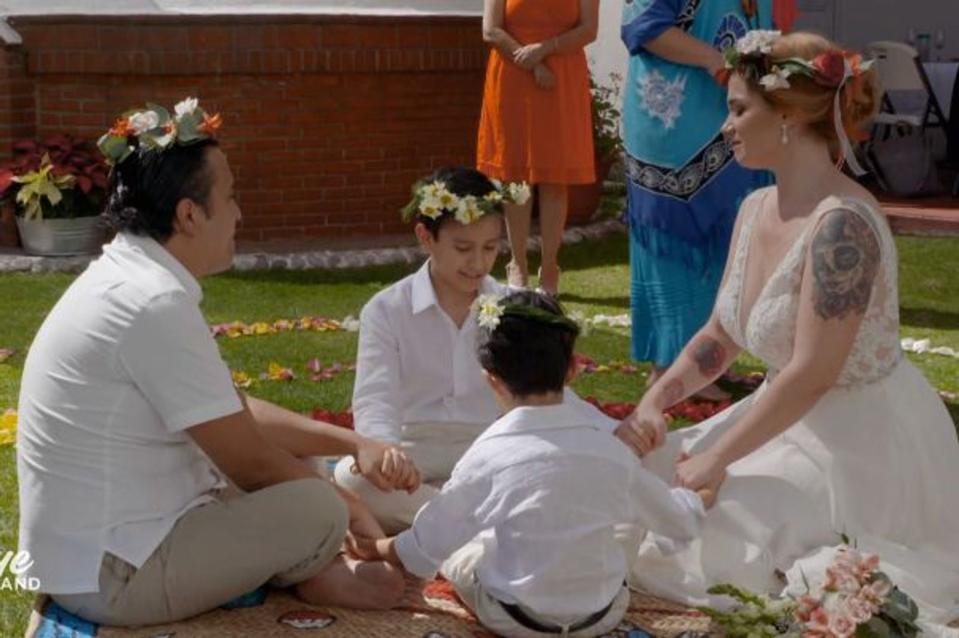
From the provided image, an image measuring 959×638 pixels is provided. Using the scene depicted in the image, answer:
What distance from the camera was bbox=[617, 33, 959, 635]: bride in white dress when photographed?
412 centimetres

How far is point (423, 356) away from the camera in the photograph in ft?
15.6

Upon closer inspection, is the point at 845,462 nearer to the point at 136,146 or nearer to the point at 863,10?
the point at 136,146

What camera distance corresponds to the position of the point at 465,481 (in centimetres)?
375

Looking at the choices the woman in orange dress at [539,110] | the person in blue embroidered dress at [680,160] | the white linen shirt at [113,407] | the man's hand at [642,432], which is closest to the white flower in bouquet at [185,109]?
the white linen shirt at [113,407]

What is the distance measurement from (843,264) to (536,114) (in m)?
4.17

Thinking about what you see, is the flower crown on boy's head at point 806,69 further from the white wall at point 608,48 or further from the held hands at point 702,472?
the white wall at point 608,48

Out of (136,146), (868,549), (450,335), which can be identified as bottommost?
(868,549)

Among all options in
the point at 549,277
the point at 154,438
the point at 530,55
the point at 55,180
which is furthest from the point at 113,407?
the point at 55,180

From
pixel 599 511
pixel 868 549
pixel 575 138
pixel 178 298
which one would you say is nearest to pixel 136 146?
pixel 178 298

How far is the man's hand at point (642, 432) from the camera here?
4.24 meters

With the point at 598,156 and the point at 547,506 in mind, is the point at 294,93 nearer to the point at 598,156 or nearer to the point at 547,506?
the point at 598,156

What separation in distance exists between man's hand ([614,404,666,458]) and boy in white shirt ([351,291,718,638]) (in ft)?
1.25

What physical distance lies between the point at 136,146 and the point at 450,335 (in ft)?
3.86

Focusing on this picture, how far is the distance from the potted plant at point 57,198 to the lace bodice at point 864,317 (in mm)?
5848
